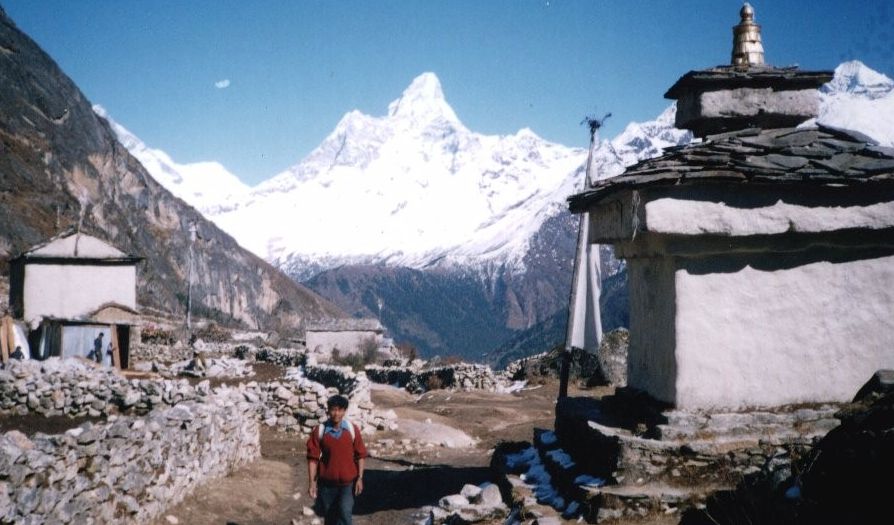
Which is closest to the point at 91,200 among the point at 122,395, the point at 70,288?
the point at 70,288

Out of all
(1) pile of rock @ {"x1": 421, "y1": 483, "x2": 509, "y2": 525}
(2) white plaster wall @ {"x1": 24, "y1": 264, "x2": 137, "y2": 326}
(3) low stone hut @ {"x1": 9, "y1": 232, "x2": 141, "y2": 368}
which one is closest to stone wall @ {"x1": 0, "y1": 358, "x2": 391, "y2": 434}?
(1) pile of rock @ {"x1": 421, "y1": 483, "x2": 509, "y2": 525}

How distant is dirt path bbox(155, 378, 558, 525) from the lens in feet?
30.1

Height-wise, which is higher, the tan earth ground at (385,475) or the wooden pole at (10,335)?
the wooden pole at (10,335)

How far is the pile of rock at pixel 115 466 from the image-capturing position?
5992 millimetres

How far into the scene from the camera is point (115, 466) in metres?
7.45

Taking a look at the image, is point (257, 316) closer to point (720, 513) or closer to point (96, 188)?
point (96, 188)

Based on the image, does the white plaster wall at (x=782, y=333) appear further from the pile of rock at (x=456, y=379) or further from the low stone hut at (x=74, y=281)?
the low stone hut at (x=74, y=281)

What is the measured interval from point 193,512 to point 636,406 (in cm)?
620

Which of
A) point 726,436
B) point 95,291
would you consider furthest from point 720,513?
point 95,291

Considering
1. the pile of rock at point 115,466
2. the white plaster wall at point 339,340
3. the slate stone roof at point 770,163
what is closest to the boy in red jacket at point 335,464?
the pile of rock at point 115,466

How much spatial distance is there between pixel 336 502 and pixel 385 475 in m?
5.11

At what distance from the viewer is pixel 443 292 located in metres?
129

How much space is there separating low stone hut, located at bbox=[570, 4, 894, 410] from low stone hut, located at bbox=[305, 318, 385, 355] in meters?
42.6

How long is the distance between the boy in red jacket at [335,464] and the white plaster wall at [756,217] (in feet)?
12.1
